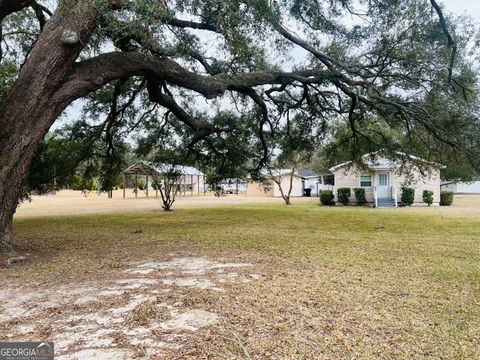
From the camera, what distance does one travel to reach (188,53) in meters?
6.85

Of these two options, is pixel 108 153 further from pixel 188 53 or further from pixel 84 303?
pixel 84 303

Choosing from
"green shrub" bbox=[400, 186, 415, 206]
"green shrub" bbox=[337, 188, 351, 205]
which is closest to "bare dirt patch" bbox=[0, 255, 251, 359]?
"green shrub" bbox=[337, 188, 351, 205]

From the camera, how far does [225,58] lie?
7.88 m

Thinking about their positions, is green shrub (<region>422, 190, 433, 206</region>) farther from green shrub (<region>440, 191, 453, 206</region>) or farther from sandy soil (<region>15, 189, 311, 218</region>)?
sandy soil (<region>15, 189, 311, 218</region>)

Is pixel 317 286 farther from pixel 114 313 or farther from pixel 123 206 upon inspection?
pixel 123 206

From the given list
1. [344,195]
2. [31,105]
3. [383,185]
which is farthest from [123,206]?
[31,105]

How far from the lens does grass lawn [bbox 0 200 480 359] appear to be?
2.51 m

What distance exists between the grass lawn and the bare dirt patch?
0.57 feet

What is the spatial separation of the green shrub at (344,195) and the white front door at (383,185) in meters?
1.66

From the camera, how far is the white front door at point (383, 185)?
69.9 feet

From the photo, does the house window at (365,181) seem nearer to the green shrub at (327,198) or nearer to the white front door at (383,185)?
the white front door at (383,185)

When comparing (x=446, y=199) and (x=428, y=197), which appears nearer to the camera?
(x=428, y=197)

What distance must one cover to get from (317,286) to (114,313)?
2000mm

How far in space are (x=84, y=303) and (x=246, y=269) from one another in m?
2.04
